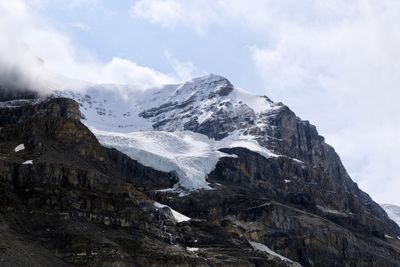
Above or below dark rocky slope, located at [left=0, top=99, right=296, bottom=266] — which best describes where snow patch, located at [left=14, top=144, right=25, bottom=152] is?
above

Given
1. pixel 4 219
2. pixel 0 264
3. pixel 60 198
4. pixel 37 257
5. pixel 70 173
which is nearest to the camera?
pixel 0 264

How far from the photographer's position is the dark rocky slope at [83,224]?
14725 centimetres

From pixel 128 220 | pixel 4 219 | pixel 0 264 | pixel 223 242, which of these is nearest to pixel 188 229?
pixel 223 242

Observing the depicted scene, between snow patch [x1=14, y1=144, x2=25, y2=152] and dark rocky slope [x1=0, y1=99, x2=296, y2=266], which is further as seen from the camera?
snow patch [x1=14, y1=144, x2=25, y2=152]

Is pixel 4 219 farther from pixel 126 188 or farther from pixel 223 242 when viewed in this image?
pixel 223 242

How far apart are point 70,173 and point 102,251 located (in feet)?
131

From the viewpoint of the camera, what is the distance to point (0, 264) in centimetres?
12619

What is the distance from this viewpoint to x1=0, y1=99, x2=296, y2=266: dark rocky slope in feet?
483

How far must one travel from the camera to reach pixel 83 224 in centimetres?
16075

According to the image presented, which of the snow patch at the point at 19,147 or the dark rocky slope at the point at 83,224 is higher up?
the snow patch at the point at 19,147

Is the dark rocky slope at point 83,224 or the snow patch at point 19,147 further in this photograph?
the snow patch at point 19,147

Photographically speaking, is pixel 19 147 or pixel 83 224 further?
pixel 19 147

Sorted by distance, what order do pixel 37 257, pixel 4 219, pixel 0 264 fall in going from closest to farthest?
pixel 0 264 → pixel 37 257 → pixel 4 219

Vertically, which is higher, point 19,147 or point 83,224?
point 19,147
